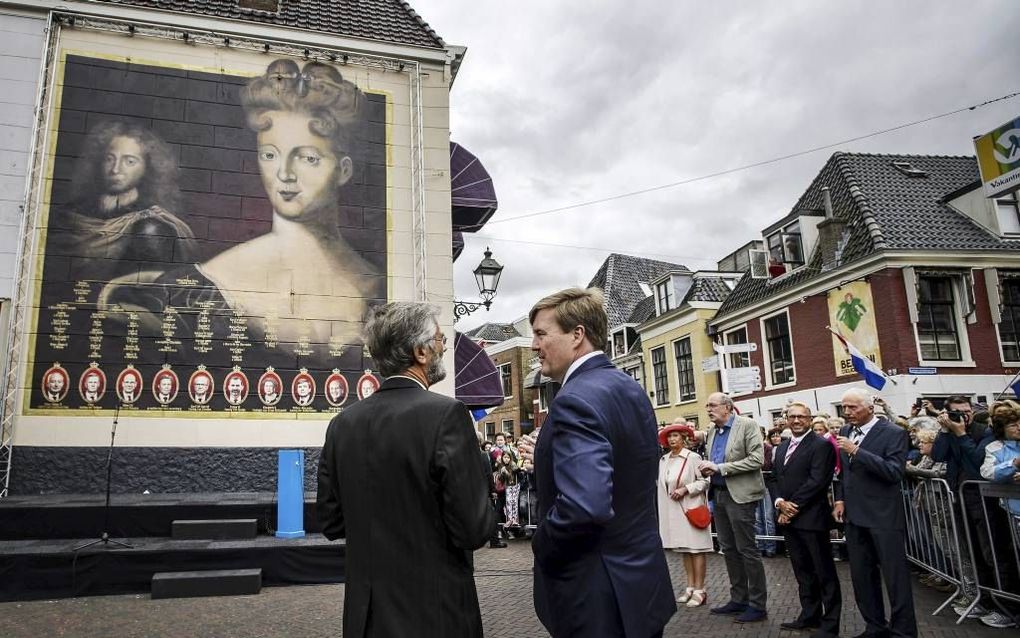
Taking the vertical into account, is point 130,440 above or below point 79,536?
above

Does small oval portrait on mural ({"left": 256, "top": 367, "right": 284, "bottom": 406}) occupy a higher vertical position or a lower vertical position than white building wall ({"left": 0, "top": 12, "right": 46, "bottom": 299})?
lower

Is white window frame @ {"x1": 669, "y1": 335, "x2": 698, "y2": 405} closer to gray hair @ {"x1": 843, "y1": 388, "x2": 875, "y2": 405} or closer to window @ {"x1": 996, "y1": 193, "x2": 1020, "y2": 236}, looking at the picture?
window @ {"x1": 996, "y1": 193, "x2": 1020, "y2": 236}

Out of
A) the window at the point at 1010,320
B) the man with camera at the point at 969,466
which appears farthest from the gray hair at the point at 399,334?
the window at the point at 1010,320

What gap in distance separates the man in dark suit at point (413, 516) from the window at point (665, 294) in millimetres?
27413

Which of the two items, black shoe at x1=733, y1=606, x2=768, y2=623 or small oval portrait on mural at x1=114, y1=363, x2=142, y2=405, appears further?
small oval portrait on mural at x1=114, y1=363, x2=142, y2=405

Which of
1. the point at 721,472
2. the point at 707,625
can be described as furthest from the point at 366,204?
the point at 707,625

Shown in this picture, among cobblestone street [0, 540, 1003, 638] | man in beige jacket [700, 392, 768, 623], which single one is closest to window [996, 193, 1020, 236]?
cobblestone street [0, 540, 1003, 638]

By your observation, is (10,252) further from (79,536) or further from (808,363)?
(808,363)

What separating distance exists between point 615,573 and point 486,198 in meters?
11.4

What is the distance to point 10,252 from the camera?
9875mm

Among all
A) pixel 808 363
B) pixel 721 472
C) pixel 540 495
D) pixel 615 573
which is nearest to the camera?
pixel 615 573

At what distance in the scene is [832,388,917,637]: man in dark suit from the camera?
4684 mm

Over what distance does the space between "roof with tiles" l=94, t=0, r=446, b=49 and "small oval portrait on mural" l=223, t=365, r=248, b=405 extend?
623 centimetres

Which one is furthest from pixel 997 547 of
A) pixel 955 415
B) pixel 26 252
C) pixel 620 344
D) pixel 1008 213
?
pixel 620 344
